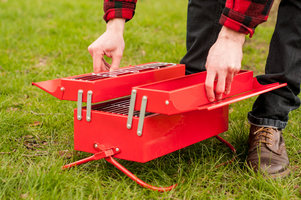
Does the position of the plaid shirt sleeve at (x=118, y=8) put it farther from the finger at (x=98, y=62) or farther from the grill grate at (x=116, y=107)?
the grill grate at (x=116, y=107)

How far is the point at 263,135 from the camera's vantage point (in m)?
1.92

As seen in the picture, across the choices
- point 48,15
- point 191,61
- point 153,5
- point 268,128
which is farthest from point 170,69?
point 153,5

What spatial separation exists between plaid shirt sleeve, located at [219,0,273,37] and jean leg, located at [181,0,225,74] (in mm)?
694

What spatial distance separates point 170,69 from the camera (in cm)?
205

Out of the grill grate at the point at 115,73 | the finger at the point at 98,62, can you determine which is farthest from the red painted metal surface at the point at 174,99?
the finger at the point at 98,62

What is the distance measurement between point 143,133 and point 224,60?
44 centimetres

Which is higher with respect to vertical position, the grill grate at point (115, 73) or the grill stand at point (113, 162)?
the grill grate at point (115, 73)

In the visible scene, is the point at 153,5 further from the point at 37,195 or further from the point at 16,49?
the point at 37,195

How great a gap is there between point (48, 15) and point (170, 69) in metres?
3.57

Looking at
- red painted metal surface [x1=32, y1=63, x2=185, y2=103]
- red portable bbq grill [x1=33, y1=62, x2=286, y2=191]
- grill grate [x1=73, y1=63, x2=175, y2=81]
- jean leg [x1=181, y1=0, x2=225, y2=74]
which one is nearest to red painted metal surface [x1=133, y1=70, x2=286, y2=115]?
red portable bbq grill [x1=33, y1=62, x2=286, y2=191]

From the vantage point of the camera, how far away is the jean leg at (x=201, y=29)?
7.38ft

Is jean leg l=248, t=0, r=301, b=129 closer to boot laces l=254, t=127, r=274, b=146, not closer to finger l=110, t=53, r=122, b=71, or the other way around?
boot laces l=254, t=127, r=274, b=146

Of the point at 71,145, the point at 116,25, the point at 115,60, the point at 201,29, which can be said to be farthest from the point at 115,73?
the point at 201,29

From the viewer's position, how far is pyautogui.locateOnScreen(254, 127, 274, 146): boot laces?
1895 millimetres
